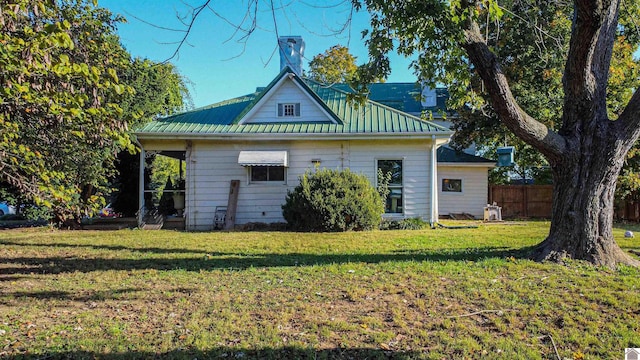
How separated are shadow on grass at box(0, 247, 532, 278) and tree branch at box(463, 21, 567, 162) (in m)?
1.90

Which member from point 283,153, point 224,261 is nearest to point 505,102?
point 224,261

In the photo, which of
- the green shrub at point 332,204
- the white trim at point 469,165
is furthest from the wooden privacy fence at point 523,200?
the green shrub at point 332,204

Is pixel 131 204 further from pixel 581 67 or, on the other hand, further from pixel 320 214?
pixel 581 67

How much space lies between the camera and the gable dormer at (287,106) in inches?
Result: 527

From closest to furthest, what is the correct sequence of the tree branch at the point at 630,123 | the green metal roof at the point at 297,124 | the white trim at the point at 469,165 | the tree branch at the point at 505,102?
1. the tree branch at the point at 630,123
2. the tree branch at the point at 505,102
3. the green metal roof at the point at 297,124
4. the white trim at the point at 469,165

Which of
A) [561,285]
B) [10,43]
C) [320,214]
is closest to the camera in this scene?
[10,43]

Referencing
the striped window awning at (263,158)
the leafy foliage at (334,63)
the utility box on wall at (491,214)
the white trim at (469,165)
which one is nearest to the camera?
the striped window awning at (263,158)

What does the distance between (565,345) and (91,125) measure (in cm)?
566

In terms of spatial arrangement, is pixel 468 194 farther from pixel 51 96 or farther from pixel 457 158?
pixel 51 96

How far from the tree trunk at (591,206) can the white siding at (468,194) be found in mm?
12698

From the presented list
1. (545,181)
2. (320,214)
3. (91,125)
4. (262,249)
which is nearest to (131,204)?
(320,214)

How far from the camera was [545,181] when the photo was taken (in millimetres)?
22812

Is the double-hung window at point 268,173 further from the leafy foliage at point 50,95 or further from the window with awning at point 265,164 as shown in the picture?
the leafy foliage at point 50,95

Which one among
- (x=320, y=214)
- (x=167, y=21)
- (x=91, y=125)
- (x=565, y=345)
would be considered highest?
(x=167, y=21)
